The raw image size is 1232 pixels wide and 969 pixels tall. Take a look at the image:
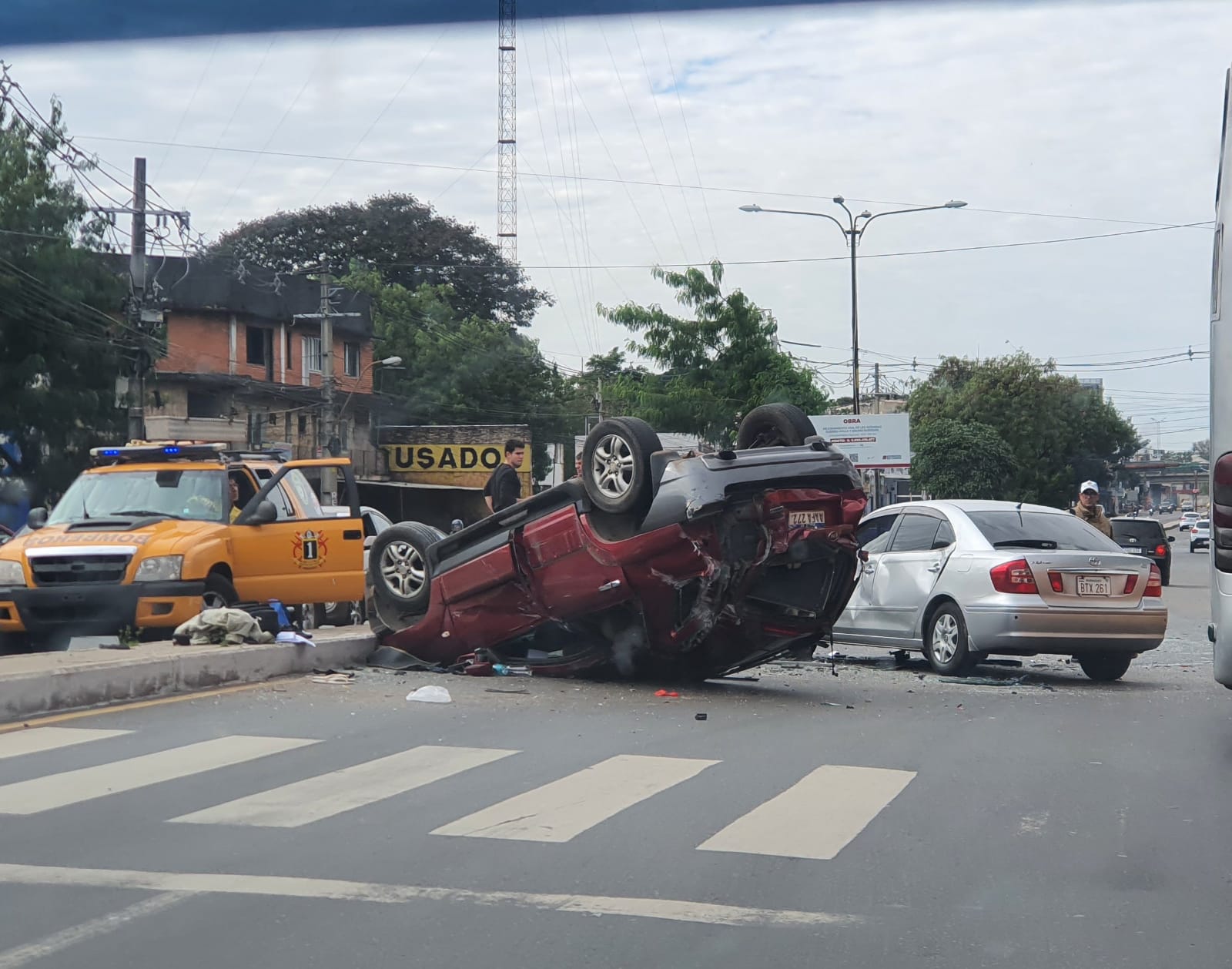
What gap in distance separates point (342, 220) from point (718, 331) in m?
33.7

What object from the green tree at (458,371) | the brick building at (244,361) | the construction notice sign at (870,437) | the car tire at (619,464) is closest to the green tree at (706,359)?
the construction notice sign at (870,437)

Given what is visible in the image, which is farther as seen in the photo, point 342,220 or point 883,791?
point 342,220

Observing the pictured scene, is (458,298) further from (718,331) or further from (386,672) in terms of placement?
(386,672)

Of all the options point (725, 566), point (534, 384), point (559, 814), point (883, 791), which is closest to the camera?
point (559, 814)

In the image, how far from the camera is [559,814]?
637cm

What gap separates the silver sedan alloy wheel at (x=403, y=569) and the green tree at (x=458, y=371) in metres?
45.2

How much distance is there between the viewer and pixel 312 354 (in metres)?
50.1

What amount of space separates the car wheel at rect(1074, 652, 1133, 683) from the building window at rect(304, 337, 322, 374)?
132ft

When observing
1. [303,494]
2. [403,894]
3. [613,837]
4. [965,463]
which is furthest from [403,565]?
[965,463]

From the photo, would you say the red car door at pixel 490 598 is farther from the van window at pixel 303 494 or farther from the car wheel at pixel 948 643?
the car wheel at pixel 948 643

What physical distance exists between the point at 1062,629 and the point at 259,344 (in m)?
39.7

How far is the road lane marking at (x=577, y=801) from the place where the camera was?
6.04m

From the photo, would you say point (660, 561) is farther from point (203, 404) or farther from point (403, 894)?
point (203, 404)

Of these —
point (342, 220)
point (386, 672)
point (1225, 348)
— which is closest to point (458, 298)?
point (342, 220)
